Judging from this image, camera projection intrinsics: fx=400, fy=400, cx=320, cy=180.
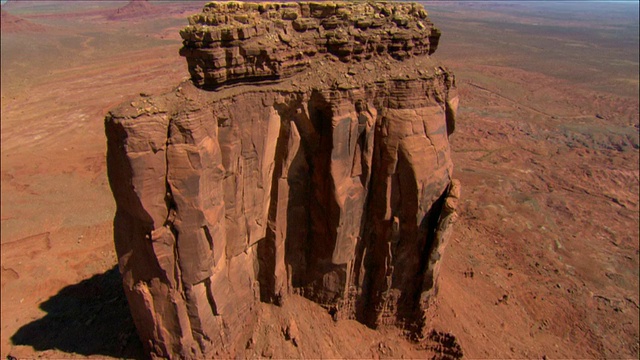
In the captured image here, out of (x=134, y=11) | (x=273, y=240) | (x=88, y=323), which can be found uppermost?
(x=134, y=11)

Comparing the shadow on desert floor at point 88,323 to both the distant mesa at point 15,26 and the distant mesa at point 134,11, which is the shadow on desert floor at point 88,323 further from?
the distant mesa at point 134,11

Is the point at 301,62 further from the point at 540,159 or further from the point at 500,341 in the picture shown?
the point at 540,159

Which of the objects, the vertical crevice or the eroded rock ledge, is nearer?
the eroded rock ledge

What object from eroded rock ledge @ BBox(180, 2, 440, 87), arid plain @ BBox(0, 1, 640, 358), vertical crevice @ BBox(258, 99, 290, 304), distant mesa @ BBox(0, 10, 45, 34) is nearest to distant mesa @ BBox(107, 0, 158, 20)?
distant mesa @ BBox(0, 10, 45, 34)

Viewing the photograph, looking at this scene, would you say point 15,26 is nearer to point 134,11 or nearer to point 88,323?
point 134,11

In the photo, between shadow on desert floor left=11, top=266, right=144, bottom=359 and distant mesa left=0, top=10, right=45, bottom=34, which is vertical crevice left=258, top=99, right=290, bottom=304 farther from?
distant mesa left=0, top=10, right=45, bottom=34

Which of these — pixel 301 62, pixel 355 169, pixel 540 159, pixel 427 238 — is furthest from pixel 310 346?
pixel 540 159

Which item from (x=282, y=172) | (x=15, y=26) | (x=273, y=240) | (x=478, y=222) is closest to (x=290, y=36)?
(x=282, y=172)
